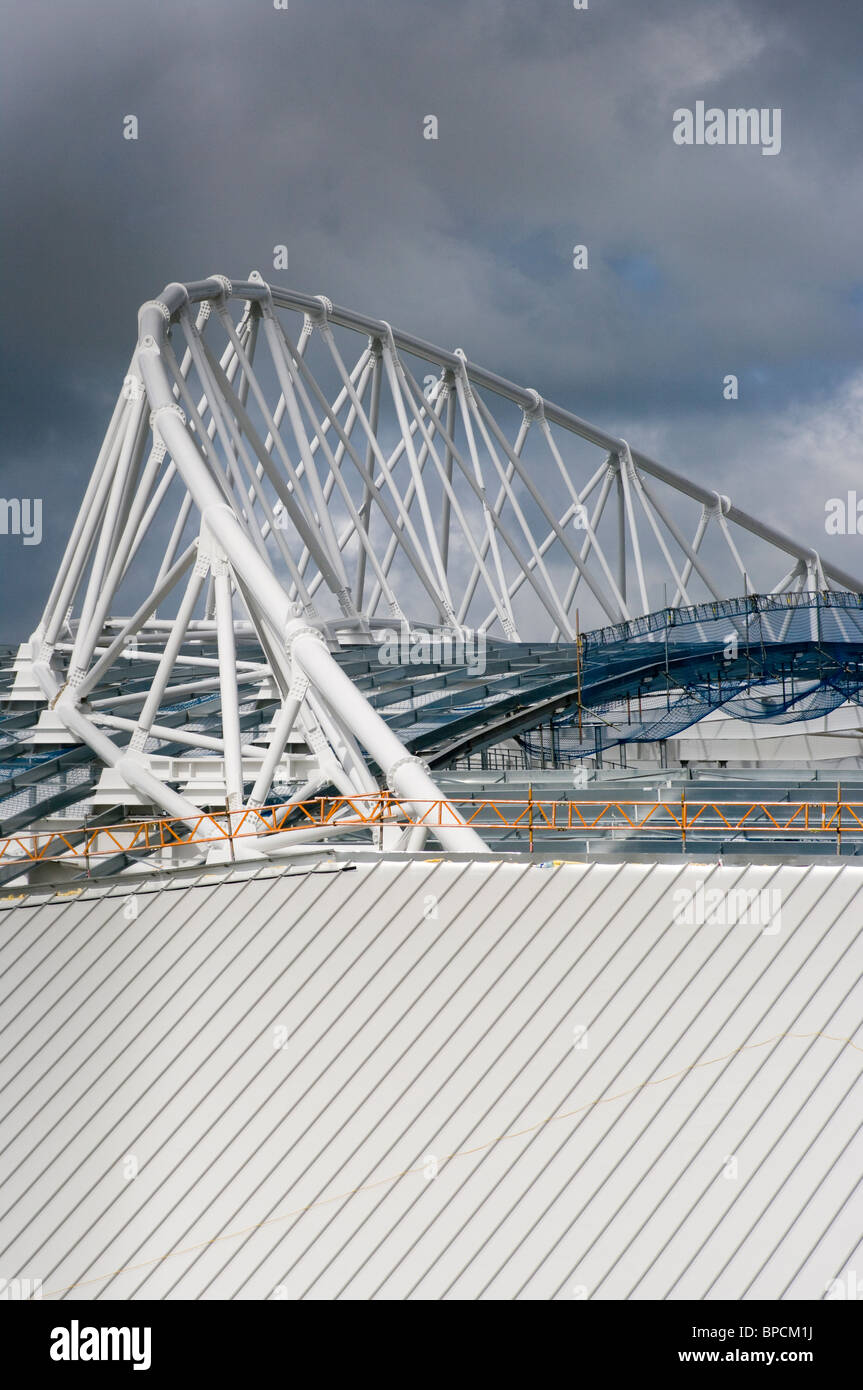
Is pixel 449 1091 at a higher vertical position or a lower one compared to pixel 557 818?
lower

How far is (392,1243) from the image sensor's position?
60.4 ft

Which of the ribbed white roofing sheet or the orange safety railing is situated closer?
the ribbed white roofing sheet

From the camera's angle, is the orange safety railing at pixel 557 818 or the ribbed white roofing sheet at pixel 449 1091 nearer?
the ribbed white roofing sheet at pixel 449 1091

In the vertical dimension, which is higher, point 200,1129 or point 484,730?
point 484,730

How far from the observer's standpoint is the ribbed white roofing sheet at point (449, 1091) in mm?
17938

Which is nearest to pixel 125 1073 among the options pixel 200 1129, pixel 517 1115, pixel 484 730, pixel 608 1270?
pixel 200 1129

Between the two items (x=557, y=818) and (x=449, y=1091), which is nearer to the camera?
(x=449, y=1091)

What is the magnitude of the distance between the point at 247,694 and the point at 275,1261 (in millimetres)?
29154

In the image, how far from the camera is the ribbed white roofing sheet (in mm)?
17938

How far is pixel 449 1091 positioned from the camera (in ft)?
64.4

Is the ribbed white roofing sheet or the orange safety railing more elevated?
the orange safety railing

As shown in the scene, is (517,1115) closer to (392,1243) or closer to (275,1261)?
(392,1243)
